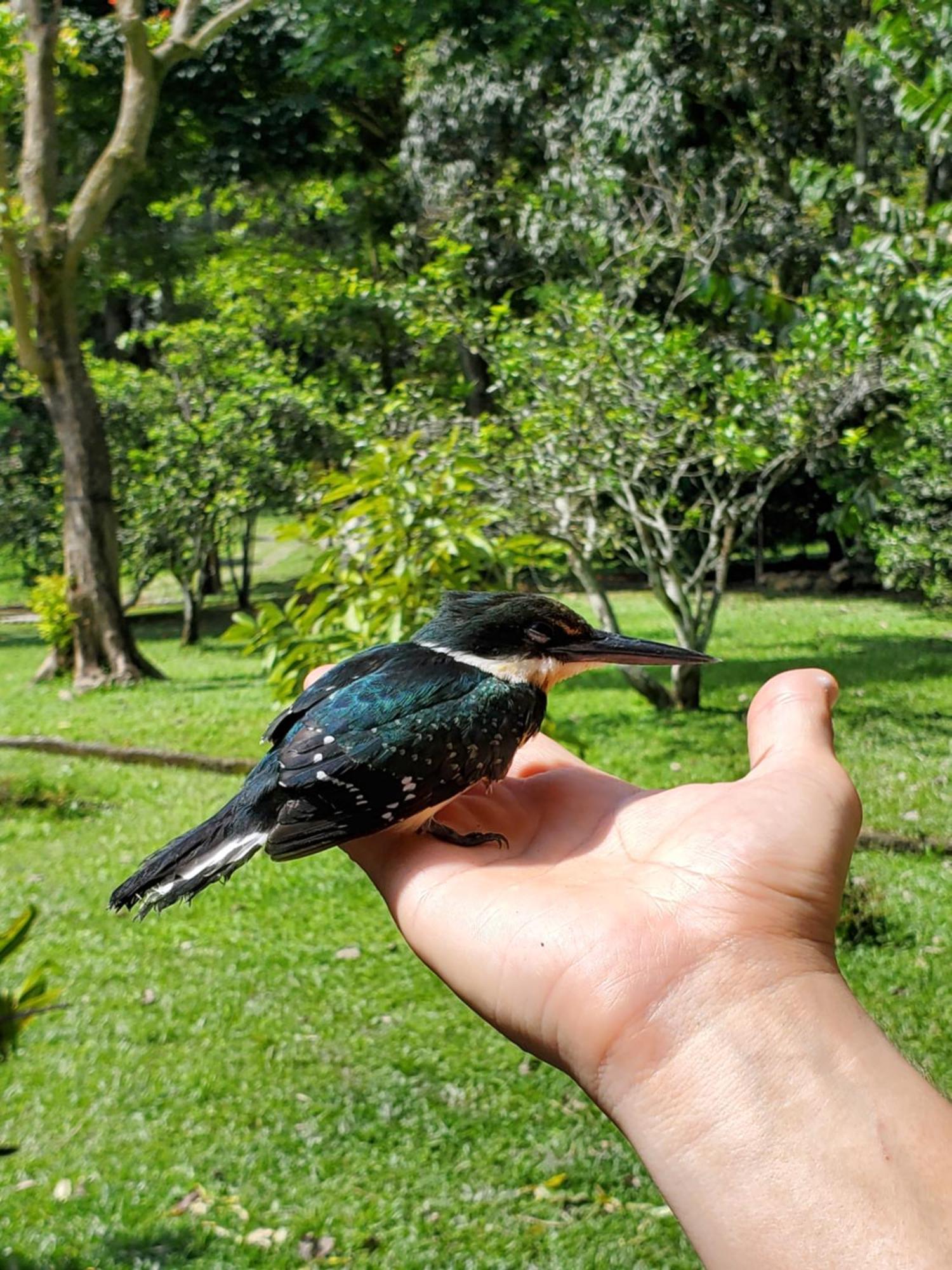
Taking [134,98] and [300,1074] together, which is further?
[134,98]

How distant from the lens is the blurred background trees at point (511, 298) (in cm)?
693

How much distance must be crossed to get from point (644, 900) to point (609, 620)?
590cm

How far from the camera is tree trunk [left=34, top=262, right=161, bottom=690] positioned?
10438 millimetres

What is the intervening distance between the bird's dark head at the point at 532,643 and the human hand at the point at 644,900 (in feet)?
1.05

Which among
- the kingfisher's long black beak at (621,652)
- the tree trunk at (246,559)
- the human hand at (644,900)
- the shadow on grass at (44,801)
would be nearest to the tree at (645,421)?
the shadow on grass at (44,801)

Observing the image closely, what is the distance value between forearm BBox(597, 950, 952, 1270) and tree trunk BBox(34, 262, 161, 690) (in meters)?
10.2

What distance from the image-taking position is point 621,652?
2.55 meters

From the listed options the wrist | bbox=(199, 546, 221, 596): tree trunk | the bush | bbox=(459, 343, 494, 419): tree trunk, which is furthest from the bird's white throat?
bbox=(199, 546, 221, 596): tree trunk

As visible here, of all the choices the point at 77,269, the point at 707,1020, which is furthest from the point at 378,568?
the point at 77,269

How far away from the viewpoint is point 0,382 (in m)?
17.7

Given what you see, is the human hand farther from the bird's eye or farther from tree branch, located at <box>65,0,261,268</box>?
tree branch, located at <box>65,0,261,268</box>

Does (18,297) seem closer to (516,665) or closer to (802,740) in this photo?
(516,665)

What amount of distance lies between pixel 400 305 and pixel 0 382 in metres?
11.3

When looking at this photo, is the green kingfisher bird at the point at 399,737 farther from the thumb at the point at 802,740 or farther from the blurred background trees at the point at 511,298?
the blurred background trees at the point at 511,298
